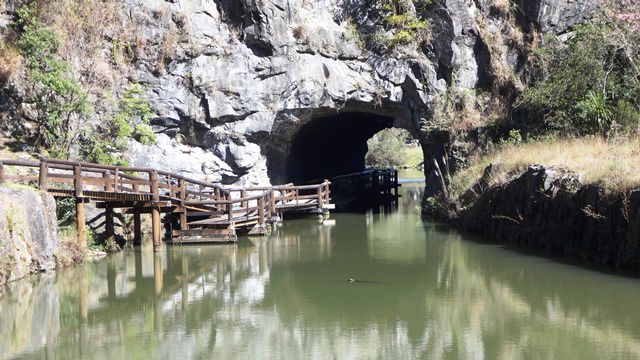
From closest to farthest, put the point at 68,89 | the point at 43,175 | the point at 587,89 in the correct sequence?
the point at 43,175 < the point at 68,89 < the point at 587,89

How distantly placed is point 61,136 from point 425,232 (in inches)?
535

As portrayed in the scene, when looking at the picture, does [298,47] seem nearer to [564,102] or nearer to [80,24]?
[80,24]

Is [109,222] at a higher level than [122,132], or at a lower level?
lower

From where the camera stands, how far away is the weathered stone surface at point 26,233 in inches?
562

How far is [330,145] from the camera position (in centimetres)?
4238

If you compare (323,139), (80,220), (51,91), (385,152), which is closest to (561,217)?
(80,220)

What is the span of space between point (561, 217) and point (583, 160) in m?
1.77

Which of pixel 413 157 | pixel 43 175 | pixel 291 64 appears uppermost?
pixel 291 64

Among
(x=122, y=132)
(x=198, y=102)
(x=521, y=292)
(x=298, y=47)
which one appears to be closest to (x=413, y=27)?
(x=298, y=47)

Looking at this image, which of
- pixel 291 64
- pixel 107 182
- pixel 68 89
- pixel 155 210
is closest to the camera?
pixel 107 182

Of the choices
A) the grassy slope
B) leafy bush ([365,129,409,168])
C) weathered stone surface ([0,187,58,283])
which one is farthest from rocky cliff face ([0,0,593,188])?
the grassy slope

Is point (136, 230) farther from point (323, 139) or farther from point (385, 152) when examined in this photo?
point (385, 152)

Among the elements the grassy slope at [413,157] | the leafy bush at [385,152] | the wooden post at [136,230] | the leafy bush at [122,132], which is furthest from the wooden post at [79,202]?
the grassy slope at [413,157]

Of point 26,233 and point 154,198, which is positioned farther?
point 154,198
